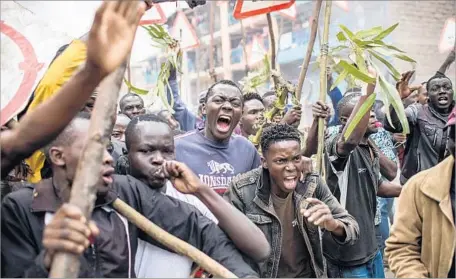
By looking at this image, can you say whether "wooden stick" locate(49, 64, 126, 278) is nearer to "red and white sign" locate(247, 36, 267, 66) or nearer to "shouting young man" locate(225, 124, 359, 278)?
"shouting young man" locate(225, 124, 359, 278)

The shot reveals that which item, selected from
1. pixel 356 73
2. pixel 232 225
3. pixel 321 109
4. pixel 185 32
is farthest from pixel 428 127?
pixel 185 32

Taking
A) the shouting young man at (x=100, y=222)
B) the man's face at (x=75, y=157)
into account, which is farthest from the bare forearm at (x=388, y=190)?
the man's face at (x=75, y=157)

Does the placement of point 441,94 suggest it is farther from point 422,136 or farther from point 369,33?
point 369,33

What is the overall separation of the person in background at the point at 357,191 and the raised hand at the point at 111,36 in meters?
2.41

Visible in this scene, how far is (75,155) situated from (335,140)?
2.29 meters

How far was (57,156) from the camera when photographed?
2287 mm

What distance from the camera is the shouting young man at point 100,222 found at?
2.07 metres

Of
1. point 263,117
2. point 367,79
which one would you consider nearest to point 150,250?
point 367,79

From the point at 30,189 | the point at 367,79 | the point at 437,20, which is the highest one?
the point at 437,20

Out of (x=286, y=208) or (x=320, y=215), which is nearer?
(x=320, y=215)

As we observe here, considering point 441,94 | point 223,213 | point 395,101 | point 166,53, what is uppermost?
point 166,53

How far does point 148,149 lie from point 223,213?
2.28 feet

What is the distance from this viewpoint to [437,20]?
17.2 metres

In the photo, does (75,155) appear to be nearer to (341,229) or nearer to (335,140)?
(341,229)
